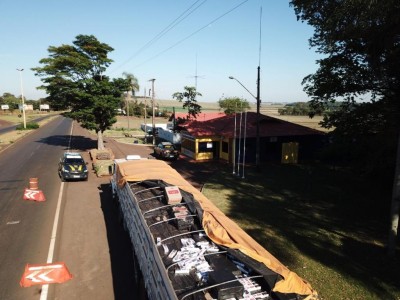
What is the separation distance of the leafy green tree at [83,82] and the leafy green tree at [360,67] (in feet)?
66.9

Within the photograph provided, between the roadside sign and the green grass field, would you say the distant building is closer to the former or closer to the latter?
the green grass field

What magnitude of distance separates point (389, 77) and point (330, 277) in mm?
11832

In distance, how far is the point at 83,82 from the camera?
104ft

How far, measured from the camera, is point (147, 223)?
8.58 m

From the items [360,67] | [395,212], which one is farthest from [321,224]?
[360,67]

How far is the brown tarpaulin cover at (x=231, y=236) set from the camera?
5.81 meters

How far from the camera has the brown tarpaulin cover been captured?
5811 mm

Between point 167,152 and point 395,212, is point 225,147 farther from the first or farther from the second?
point 395,212

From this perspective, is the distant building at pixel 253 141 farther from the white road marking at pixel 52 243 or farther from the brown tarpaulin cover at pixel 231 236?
the brown tarpaulin cover at pixel 231 236

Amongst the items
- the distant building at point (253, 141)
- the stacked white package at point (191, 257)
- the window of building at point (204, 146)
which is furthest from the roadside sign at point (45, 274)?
the window of building at point (204, 146)

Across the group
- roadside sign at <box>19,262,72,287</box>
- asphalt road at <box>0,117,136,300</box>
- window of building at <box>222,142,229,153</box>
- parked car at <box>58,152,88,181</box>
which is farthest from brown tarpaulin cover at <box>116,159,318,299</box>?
window of building at <box>222,142,229,153</box>

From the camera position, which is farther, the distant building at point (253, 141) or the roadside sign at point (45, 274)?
the distant building at point (253, 141)

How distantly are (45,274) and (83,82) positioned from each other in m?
24.9

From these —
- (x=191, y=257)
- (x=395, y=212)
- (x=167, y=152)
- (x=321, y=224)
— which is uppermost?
(x=191, y=257)
